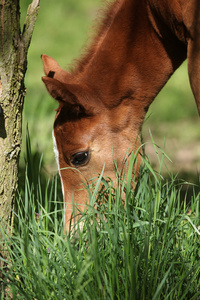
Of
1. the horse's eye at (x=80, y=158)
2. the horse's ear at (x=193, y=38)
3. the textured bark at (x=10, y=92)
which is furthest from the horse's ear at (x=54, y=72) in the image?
the horse's ear at (x=193, y=38)

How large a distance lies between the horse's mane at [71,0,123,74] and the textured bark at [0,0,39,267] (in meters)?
0.74

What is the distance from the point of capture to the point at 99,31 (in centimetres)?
311

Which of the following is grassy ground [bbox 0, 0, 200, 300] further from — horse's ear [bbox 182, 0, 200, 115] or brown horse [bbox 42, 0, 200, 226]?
horse's ear [bbox 182, 0, 200, 115]

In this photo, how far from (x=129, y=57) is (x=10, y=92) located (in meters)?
0.93

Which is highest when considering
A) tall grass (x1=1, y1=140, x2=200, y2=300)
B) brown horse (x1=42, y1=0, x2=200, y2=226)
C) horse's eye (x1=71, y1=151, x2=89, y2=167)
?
brown horse (x1=42, y1=0, x2=200, y2=226)

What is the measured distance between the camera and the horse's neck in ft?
9.58

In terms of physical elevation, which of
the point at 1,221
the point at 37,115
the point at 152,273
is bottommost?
the point at 152,273

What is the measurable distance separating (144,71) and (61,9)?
6507mm

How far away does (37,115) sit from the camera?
4.76 meters

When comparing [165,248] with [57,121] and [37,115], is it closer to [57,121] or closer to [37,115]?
[57,121]

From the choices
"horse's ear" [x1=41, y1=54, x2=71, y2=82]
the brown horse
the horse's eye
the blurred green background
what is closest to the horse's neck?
the brown horse

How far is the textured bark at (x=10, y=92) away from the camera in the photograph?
233 cm

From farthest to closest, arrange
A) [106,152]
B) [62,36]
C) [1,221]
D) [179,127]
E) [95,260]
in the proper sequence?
[62,36]
[179,127]
[106,152]
[1,221]
[95,260]

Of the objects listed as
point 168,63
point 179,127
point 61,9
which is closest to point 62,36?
point 61,9
